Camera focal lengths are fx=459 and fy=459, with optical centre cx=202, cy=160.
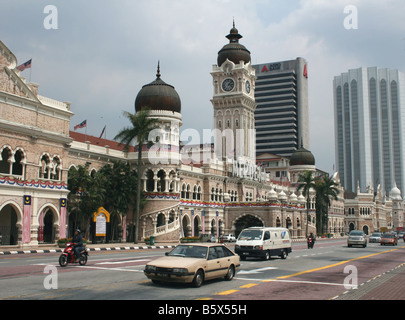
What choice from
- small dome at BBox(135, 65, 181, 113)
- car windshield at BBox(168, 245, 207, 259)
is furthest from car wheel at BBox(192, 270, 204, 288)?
small dome at BBox(135, 65, 181, 113)

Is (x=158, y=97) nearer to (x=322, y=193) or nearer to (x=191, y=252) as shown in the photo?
(x=191, y=252)

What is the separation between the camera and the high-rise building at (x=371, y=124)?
19225 cm

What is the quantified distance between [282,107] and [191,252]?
145658mm

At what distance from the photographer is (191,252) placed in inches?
565

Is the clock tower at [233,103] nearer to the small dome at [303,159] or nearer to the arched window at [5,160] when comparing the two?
the small dome at [303,159]

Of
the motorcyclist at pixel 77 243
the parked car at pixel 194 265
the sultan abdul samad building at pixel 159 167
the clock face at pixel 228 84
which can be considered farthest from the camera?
the clock face at pixel 228 84

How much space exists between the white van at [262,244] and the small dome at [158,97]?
1174 inches

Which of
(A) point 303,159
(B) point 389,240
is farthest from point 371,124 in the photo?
(B) point 389,240

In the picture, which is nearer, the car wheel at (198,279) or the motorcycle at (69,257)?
the car wheel at (198,279)

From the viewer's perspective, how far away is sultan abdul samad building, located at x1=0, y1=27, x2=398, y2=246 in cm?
3362

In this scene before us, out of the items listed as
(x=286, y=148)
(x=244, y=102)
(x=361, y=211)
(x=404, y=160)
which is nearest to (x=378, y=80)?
(x=404, y=160)

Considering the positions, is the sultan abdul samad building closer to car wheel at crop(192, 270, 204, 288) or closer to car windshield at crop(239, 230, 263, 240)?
car windshield at crop(239, 230, 263, 240)

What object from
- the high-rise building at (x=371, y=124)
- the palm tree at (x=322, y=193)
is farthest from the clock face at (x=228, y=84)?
the high-rise building at (x=371, y=124)
